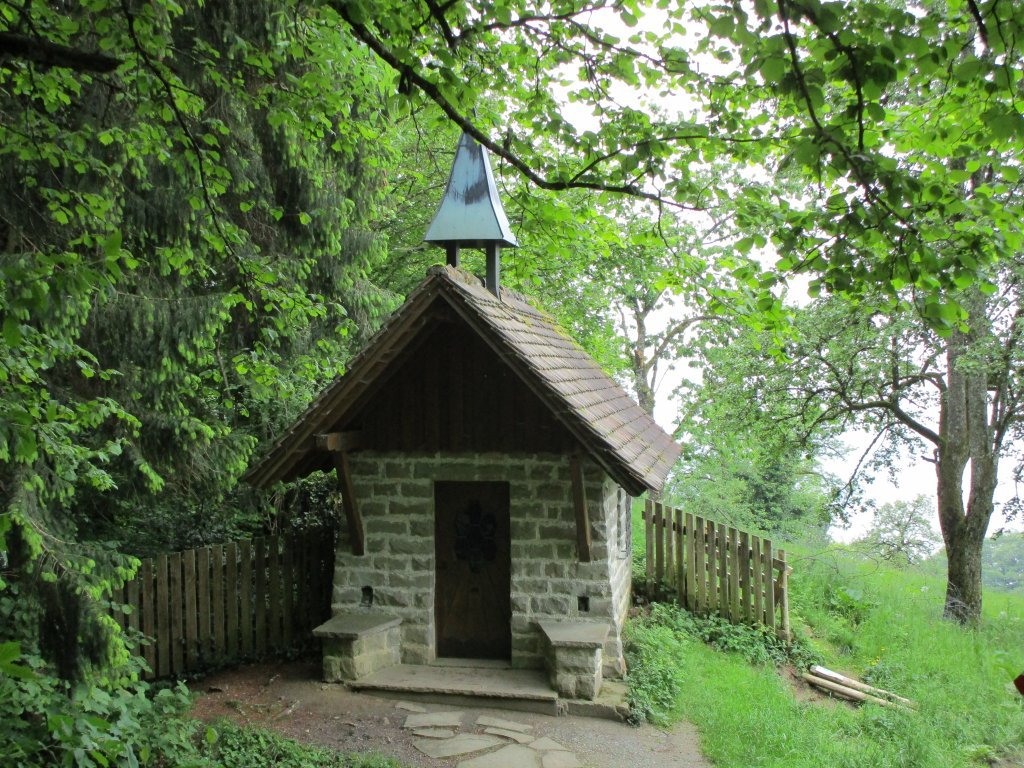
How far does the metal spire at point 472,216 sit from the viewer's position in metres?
8.02

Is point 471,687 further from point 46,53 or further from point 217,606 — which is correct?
point 46,53

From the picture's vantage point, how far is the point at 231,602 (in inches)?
305

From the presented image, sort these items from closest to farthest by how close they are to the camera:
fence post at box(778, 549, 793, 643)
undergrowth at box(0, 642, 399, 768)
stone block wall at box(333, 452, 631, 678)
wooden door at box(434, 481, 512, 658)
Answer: undergrowth at box(0, 642, 399, 768) < stone block wall at box(333, 452, 631, 678) < wooden door at box(434, 481, 512, 658) < fence post at box(778, 549, 793, 643)

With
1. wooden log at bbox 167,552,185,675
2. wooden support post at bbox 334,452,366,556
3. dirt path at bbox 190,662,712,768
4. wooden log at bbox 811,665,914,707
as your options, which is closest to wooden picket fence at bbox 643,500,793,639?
wooden log at bbox 811,665,914,707

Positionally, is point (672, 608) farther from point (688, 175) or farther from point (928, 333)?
point (688, 175)

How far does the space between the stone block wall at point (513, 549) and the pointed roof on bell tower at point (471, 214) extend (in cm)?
231

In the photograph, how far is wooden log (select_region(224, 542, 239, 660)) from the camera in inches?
304

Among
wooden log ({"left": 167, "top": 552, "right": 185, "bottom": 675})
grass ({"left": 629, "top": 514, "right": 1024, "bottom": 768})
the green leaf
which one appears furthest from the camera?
wooden log ({"left": 167, "top": 552, "right": 185, "bottom": 675})

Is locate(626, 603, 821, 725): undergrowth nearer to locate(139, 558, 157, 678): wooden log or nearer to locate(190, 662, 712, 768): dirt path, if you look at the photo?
locate(190, 662, 712, 768): dirt path

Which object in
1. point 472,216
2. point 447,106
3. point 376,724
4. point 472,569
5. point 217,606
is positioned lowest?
point 376,724

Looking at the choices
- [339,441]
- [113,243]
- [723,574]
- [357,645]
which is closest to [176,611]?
[357,645]

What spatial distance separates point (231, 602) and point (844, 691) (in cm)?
629

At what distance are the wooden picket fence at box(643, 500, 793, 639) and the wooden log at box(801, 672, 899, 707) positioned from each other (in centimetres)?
86

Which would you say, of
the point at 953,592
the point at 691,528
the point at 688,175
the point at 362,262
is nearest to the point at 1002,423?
the point at 953,592
